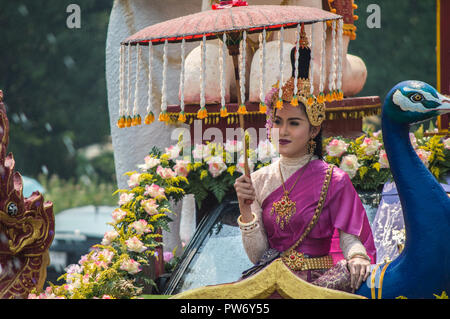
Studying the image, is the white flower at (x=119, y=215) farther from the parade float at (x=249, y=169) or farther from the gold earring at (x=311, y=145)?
the gold earring at (x=311, y=145)

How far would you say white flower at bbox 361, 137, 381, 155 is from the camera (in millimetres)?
5414

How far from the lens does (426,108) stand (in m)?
3.75

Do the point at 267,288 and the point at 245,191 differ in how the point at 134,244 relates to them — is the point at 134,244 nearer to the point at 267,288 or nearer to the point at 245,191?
the point at 245,191

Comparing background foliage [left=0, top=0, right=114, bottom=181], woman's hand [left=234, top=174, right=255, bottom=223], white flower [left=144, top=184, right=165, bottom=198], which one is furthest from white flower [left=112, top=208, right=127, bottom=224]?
background foliage [left=0, top=0, right=114, bottom=181]

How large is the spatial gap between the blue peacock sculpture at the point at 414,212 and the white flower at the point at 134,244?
159cm

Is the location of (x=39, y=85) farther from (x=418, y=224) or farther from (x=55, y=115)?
(x=418, y=224)

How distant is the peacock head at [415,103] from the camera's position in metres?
3.75

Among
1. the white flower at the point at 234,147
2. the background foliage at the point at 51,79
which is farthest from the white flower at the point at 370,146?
the background foliage at the point at 51,79

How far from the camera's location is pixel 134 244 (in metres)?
4.66

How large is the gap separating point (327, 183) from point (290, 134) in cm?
34

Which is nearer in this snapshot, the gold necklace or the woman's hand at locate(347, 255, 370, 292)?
the woman's hand at locate(347, 255, 370, 292)

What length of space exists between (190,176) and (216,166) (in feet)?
0.78

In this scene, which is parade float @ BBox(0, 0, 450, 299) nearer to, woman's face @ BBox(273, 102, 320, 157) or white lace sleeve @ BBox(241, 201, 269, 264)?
woman's face @ BBox(273, 102, 320, 157)

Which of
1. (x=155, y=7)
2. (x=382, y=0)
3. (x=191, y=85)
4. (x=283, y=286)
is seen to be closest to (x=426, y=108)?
(x=283, y=286)
